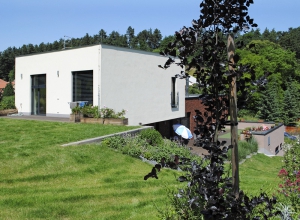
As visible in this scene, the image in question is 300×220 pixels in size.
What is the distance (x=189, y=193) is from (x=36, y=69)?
20.4 m

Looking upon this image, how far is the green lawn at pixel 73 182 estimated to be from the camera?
5078 millimetres

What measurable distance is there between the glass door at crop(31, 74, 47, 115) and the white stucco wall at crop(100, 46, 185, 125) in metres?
5.68

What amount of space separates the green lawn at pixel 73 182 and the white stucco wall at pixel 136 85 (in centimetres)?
663

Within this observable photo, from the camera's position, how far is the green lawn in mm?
5078

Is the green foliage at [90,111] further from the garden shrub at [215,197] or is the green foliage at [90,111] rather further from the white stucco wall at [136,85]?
the garden shrub at [215,197]

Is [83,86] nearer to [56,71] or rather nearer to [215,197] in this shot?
[56,71]

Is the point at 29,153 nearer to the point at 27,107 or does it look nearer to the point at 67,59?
the point at 67,59

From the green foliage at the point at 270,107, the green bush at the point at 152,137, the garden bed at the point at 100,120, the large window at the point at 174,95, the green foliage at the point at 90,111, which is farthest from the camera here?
the green foliage at the point at 270,107

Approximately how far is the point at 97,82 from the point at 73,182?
11.0 meters

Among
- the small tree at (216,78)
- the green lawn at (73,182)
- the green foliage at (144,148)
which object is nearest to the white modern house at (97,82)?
the green foliage at (144,148)

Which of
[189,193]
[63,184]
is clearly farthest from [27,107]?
[189,193]

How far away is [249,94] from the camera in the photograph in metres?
2.95

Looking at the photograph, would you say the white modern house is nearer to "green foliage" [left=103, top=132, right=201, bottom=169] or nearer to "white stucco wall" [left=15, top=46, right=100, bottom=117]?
"white stucco wall" [left=15, top=46, right=100, bottom=117]

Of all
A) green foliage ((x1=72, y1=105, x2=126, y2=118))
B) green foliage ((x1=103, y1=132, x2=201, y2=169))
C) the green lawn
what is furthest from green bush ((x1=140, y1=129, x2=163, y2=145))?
green foliage ((x1=72, y1=105, x2=126, y2=118))
